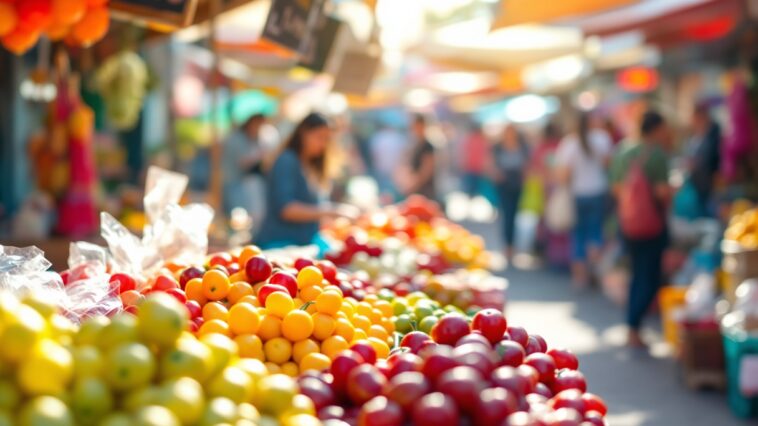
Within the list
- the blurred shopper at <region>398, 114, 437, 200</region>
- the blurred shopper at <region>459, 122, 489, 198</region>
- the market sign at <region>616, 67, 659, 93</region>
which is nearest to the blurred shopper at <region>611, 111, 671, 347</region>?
the blurred shopper at <region>398, 114, 437, 200</region>

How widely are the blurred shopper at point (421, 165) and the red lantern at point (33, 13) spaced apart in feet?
21.8

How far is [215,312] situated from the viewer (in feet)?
8.91

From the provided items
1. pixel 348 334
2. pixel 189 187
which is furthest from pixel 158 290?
pixel 189 187

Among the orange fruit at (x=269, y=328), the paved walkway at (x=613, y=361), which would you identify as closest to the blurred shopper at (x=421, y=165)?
the paved walkway at (x=613, y=361)

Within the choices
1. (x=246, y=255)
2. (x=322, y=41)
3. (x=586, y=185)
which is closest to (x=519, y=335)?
(x=246, y=255)

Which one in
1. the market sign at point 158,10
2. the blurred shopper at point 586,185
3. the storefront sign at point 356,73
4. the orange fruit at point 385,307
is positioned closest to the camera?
the orange fruit at point 385,307

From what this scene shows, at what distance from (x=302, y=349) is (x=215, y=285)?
488 mm

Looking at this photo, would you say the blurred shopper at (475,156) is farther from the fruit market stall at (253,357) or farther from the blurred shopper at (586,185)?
the fruit market stall at (253,357)

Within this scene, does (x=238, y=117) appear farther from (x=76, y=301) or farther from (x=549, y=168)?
(x=76, y=301)

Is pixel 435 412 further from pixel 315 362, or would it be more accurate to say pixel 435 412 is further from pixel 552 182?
pixel 552 182

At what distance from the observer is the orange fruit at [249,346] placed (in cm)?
252

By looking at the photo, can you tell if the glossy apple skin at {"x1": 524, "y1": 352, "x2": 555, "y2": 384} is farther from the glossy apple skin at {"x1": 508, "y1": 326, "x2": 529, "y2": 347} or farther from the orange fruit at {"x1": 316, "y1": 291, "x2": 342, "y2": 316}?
the orange fruit at {"x1": 316, "y1": 291, "x2": 342, "y2": 316}

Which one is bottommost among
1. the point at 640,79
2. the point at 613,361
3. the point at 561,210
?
the point at 613,361

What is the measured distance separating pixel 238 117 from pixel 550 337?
799cm
